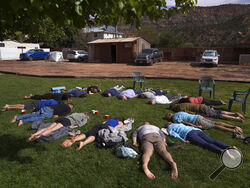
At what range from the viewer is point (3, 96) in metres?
A: 8.36

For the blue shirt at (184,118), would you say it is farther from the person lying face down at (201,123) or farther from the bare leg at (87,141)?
the bare leg at (87,141)

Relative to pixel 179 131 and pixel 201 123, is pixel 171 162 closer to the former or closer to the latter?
pixel 179 131

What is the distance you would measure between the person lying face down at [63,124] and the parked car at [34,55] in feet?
93.2

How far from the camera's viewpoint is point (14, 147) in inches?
161

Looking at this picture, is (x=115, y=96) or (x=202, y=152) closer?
(x=202, y=152)


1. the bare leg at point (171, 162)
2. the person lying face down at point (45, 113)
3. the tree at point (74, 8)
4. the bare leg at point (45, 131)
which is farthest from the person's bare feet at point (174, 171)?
the person lying face down at point (45, 113)

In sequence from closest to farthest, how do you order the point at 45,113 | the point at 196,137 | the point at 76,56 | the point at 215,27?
the point at 196,137 → the point at 45,113 → the point at 76,56 → the point at 215,27

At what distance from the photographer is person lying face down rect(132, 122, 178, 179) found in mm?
3288

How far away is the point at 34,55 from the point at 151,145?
31061 millimetres

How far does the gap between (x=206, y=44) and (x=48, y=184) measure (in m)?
73.7

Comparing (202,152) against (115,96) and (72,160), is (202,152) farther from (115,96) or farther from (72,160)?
(115,96)

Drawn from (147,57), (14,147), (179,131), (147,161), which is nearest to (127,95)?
(179,131)

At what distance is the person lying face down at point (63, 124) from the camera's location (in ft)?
14.5

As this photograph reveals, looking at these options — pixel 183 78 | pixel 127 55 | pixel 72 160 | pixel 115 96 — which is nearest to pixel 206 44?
pixel 127 55
